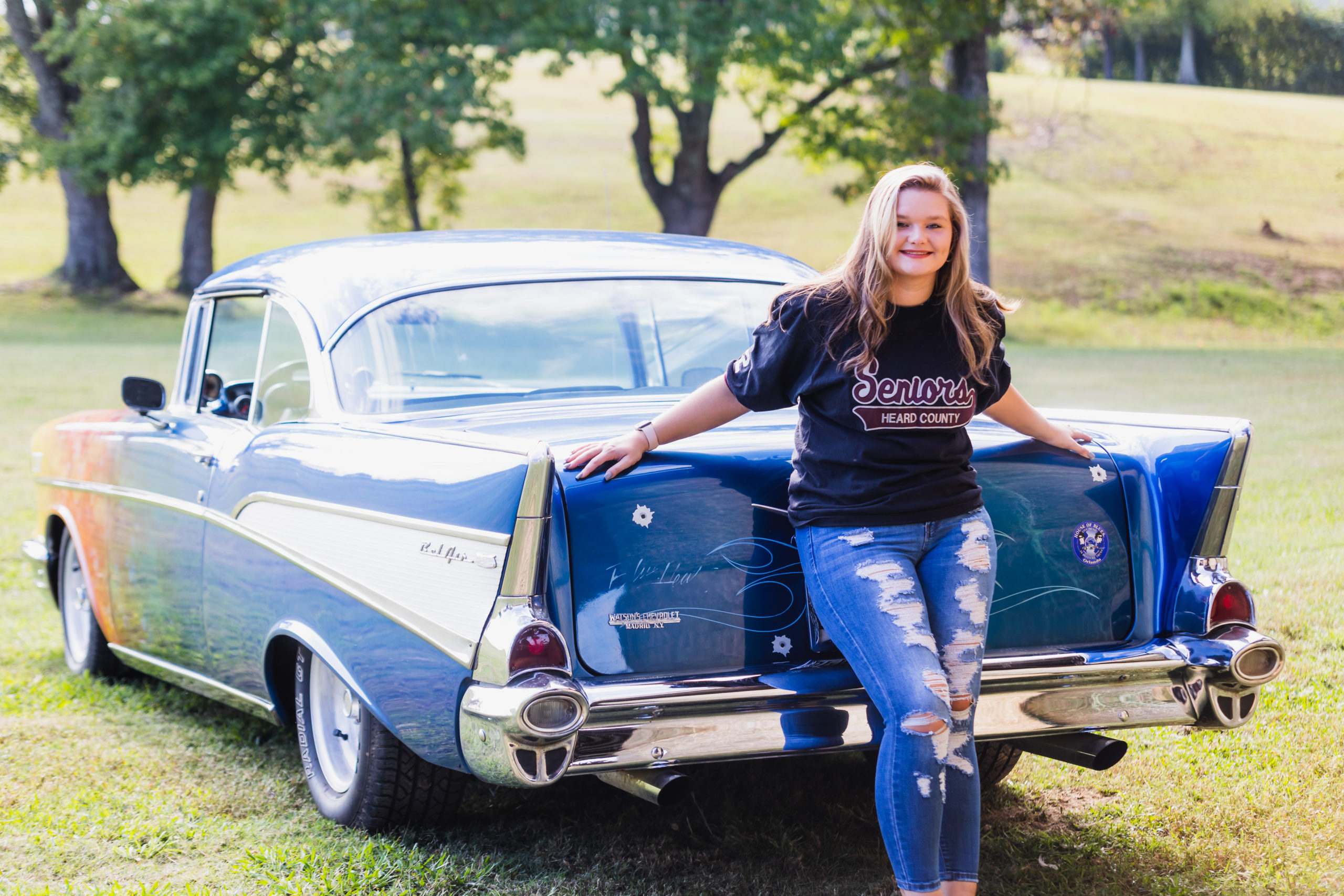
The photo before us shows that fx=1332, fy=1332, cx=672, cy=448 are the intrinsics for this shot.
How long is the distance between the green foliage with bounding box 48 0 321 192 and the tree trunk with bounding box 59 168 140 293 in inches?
86.7

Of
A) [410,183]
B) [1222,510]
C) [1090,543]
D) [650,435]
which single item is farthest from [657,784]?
[410,183]

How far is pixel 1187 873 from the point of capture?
11.1ft

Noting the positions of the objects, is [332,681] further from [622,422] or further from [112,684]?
[112,684]

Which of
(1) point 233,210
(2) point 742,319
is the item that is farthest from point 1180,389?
(1) point 233,210

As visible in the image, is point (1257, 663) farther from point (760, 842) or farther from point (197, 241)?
point (197, 241)

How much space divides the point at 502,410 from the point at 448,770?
40.0 inches

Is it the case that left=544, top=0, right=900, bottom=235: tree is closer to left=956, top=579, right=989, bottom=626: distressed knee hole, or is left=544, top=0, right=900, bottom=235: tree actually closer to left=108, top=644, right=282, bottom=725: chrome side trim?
left=108, top=644, right=282, bottom=725: chrome side trim

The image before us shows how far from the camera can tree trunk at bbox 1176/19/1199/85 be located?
2917cm

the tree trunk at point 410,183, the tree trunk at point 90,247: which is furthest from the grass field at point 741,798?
the tree trunk at point 90,247

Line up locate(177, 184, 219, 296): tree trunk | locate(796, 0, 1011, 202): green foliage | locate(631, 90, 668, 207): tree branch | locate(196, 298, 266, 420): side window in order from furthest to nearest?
1. locate(177, 184, 219, 296): tree trunk
2. locate(631, 90, 668, 207): tree branch
3. locate(796, 0, 1011, 202): green foliage
4. locate(196, 298, 266, 420): side window

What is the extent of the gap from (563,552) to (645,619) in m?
0.24

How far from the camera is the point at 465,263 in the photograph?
167 inches

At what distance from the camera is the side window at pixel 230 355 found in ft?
15.4

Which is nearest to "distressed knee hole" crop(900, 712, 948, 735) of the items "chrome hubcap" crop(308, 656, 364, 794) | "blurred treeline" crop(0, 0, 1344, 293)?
"chrome hubcap" crop(308, 656, 364, 794)
